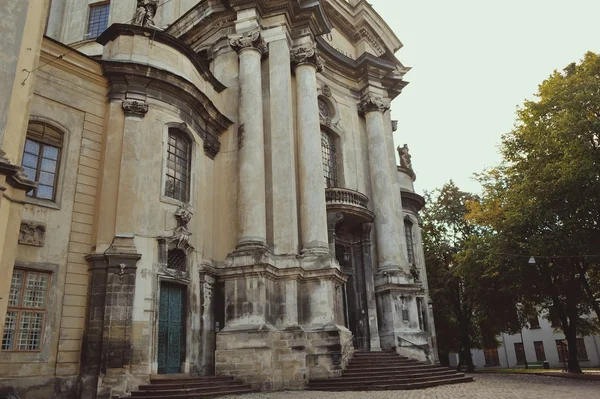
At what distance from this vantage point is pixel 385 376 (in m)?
14.7

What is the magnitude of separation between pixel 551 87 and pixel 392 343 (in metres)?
12.8

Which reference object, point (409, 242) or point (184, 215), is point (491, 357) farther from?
point (184, 215)

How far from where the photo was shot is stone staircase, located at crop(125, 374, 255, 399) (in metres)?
11.6

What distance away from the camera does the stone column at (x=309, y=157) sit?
16828 millimetres

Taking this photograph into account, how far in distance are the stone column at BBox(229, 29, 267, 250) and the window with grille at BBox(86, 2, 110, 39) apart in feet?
34.7

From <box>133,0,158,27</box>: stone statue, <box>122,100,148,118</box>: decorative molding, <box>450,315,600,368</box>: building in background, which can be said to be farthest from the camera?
<box>450,315,600,368</box>: building in background

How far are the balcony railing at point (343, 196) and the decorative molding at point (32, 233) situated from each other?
1053 cm

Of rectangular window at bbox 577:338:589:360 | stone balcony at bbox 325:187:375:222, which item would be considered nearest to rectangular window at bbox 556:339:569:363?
rectangular window at bbox 577:338:589:360

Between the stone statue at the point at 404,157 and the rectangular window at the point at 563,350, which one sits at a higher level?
the stone statue at the point at 404,157

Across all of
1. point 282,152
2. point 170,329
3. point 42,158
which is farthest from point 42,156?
point 282,152

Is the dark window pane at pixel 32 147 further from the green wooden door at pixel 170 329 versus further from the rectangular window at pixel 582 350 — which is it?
the rectangular window at pixel 582 350

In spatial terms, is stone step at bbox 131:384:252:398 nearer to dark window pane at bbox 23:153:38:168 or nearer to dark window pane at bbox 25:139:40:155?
dark window pane at bbox 23:153:38:168

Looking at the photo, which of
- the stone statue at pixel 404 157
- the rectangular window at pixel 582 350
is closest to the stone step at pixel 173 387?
the stone statue at pixel 404 157

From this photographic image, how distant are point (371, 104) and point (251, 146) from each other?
908 centimetres
